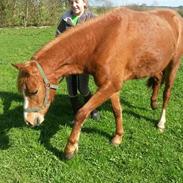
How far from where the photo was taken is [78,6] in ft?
18.6

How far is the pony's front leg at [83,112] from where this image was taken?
498 cm

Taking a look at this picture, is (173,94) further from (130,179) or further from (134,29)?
(130,179)

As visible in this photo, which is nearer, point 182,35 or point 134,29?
point 134,29

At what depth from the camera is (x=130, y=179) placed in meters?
4.69

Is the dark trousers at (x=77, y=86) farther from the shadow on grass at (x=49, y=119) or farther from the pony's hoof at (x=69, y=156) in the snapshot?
the pony's hoof at (x=69, y=156)

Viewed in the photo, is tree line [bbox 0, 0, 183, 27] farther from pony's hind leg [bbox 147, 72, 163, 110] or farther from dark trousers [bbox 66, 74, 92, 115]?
dark trousers [bbox 66, 74, 92, 115]

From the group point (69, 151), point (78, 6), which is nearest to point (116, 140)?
point (69, 151)

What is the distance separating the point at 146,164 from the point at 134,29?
1806 millimetres

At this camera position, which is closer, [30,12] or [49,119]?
[49,119]

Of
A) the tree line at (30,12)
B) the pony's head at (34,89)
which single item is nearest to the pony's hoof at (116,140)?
the pony's head at (34,89)

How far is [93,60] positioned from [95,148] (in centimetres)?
131

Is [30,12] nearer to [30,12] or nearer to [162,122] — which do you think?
[30,12]

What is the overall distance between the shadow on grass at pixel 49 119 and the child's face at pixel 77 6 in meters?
1.80

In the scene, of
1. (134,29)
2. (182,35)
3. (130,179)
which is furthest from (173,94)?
(130,179)
